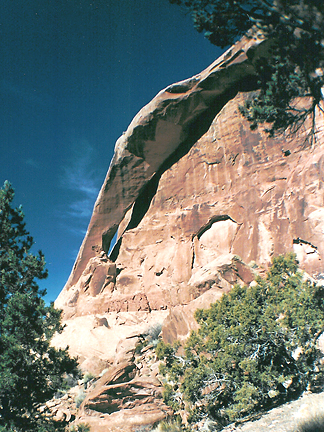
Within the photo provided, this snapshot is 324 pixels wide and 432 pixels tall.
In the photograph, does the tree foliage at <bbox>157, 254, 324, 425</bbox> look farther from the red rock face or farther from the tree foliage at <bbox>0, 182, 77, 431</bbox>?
the red rock face

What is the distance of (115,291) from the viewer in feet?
64.0

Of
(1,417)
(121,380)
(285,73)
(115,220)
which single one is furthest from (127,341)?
(285,73)

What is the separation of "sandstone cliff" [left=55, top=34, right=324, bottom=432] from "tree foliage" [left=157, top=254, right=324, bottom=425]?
2254mm

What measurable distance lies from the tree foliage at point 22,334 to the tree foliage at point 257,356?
3.02 m

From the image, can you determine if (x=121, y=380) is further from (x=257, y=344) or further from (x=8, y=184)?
(x=8, y=184)

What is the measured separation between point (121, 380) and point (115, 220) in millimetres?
13355

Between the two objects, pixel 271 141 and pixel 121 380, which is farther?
pixel 271 141

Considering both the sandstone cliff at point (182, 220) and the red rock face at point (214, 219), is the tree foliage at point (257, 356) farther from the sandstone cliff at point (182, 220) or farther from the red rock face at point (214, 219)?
the red rock face at point (214, 219)

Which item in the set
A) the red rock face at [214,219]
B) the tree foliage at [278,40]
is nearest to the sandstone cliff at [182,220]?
the red rock face at [214,219]

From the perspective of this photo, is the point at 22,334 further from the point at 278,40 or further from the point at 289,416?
the point at 278,40

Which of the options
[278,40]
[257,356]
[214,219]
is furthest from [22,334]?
[214,219]

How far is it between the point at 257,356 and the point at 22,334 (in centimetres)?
570

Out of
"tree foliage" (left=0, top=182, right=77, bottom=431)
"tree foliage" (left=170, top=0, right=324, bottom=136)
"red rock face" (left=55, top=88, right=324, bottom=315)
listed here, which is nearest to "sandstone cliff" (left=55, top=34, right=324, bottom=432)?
"red rock face" (left=55, top=88, right=324, bottom=315)

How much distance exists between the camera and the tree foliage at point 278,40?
6.66 meters
